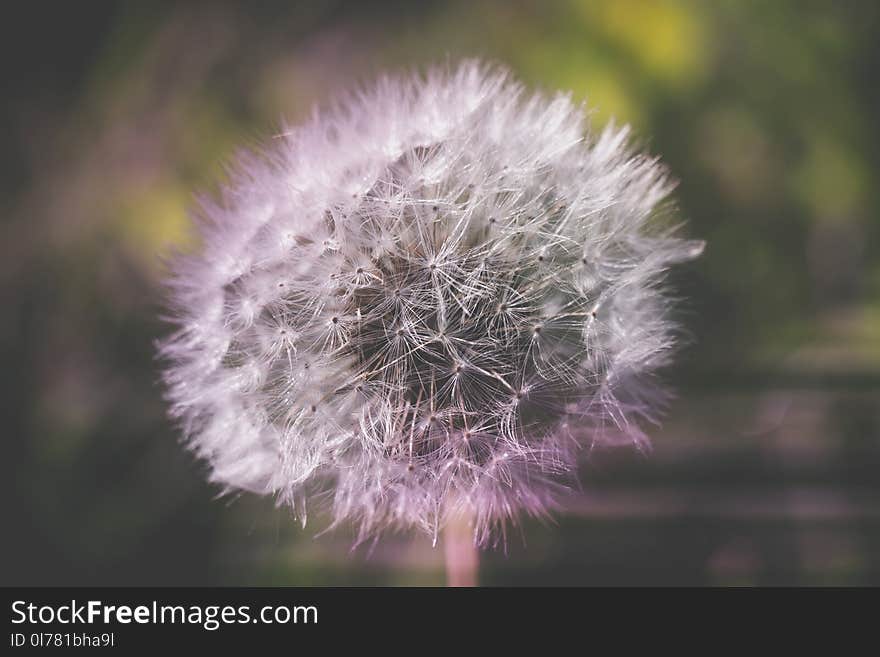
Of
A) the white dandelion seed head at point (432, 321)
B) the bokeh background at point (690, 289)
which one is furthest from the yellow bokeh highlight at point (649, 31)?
the white dandelion seed head at point (432, 321)

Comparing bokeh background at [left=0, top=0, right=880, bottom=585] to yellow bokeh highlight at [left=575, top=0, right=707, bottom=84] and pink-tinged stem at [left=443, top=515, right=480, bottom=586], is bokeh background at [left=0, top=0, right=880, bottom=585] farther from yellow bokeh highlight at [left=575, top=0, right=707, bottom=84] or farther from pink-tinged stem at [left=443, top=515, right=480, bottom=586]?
pink-tinged stem at [left=443, top=515, right=480, bottom=586]

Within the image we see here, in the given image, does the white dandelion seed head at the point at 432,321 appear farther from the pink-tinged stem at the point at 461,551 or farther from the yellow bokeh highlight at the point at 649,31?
the yellow bokeh highlight at the point at 649,31

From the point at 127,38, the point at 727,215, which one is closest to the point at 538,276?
the point at 727,215

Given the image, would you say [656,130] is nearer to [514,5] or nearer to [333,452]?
[514,5]

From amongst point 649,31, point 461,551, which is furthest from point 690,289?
point 461,551

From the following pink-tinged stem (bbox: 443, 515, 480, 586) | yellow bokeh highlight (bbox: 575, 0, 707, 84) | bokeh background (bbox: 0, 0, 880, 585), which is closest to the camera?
pink-tinged stem (bbox: 443, 515, 480, 586)

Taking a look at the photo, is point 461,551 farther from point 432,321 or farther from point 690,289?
point 690,289

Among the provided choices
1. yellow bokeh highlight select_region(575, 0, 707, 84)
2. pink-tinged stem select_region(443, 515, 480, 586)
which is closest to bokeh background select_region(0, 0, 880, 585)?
yellow bokeh highlight select_region(575, 0, 707, 84)
